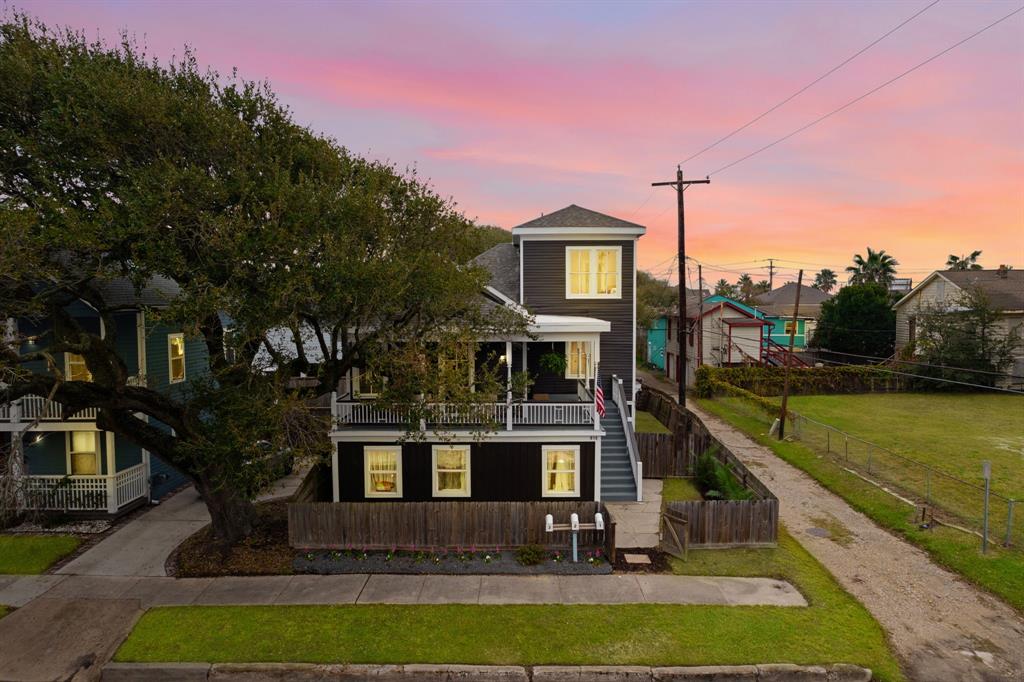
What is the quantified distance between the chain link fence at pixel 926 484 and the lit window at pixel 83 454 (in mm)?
25144

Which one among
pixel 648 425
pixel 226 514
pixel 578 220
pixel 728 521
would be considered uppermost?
pixel 578 220

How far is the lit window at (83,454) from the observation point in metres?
16.8

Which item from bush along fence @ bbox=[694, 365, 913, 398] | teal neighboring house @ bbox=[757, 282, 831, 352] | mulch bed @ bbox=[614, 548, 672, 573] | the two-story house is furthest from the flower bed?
teal neighboring house @ bbox=[757, 282, 831, 352]

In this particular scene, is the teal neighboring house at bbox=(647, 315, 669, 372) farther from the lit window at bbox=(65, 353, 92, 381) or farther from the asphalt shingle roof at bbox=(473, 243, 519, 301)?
the lit window at bbox=(65, 353, 92, 381)

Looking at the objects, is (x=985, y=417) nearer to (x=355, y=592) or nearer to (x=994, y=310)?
(x=994, y=310)

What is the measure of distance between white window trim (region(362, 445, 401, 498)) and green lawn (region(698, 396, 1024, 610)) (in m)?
14.2

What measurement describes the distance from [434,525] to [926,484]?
16.5 m

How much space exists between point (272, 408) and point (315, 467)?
609cm

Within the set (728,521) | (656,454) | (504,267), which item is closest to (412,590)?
(728,521)

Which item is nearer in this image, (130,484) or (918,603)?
(918,603)

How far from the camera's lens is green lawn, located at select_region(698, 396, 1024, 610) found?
39.4ft

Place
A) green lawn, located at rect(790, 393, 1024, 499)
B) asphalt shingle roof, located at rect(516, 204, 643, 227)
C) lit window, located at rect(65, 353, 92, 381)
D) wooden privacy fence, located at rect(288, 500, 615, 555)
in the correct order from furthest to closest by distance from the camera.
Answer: asphalt shingle roof, located at rect(516, 204, 643, 227) < green lawn, located at rect(790, 393, 1024, 499) < lit window, located at rect(65, 353, 92, 381) < wooden privacy fence, located at rect(288, 500, 615, 555)

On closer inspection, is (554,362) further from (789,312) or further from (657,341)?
(789,312)

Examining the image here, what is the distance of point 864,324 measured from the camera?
4497cm
